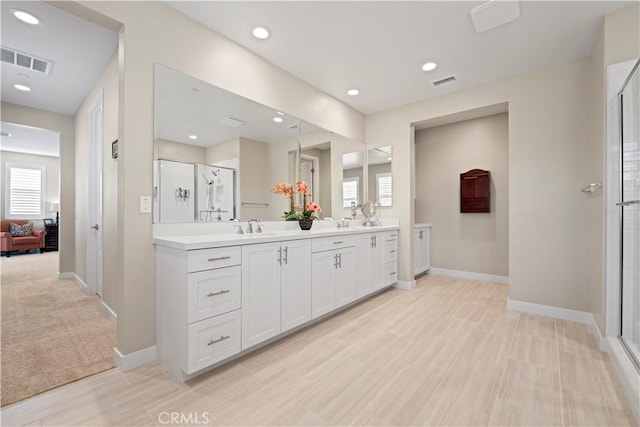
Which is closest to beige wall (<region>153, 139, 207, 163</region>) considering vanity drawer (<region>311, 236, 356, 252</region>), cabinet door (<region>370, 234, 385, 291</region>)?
vanity drawer (<region>311, 236, 356, 252</region>)

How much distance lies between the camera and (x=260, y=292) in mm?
2055

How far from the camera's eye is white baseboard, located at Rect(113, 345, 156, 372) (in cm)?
185

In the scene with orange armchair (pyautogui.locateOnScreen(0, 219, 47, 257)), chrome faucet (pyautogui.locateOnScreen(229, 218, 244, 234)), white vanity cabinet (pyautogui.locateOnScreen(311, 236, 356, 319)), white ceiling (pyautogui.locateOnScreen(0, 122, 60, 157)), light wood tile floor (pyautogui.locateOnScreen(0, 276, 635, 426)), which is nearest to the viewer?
light wood tile floor (pyautogui.locateOnScreen(0, 276, 635, 426))

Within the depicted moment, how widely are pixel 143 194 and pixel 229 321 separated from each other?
1.10 m

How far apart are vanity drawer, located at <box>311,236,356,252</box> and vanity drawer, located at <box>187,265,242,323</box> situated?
848 mm

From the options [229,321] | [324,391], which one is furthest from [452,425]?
[229,321]

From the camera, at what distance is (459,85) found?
3398mm

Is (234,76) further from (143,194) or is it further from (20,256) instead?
(20,256)

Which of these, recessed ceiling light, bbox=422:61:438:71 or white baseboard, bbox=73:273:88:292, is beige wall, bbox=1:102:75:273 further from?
recessed ceiling light, bbox=422:61:438:71

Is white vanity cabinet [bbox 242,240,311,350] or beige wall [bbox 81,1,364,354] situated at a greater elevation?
beige wall [bbox 81,1,364,354]

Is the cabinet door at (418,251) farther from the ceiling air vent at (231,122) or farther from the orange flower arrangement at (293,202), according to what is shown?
the ceiling air vent at (231,122)

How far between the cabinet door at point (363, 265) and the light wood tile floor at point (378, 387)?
0.72m


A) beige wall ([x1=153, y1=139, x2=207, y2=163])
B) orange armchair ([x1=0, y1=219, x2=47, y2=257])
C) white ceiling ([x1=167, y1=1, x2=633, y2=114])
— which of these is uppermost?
white ceiling ([x1=167, y1=1, x2=633, y2=114])

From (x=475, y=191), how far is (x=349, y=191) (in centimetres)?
207
